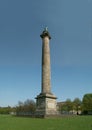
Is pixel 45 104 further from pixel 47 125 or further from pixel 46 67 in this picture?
pixel 47 125

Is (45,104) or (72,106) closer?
(45,104)

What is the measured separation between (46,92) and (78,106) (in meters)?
59.3

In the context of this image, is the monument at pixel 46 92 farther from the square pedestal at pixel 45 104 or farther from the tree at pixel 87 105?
the tree at pixel 87 105

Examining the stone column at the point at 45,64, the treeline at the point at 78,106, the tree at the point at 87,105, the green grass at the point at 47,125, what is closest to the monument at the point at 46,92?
the stone column at the point at 45,64

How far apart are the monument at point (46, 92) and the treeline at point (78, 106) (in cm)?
4086

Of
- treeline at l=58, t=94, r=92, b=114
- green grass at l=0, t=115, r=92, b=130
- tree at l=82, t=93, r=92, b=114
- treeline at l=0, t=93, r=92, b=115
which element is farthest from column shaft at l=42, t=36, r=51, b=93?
tree at l=82, t=93, r=92, b=114

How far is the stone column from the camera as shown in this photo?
1349 inches

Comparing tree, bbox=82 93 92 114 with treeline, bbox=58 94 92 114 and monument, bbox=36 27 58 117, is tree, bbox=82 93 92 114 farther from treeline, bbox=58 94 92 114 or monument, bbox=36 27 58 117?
monument, bbox=36 27 58 117

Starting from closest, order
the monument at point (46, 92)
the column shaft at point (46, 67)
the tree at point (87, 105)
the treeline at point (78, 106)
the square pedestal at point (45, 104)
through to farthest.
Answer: the square pedestal at point (45, 104)
the monument at point (46, 92)
the column shaft at point (46, 67)
the tree at point (87, 105)
the treeline at point (78, 106)

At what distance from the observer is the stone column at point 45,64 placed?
3425 cm

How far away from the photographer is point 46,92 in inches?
1315

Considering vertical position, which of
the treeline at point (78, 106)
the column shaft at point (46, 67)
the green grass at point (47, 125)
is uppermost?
the column shaft at point (46, 67)

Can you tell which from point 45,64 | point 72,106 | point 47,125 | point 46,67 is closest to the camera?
point 47,125

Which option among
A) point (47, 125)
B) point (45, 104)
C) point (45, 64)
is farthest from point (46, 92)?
point (47, 125)
